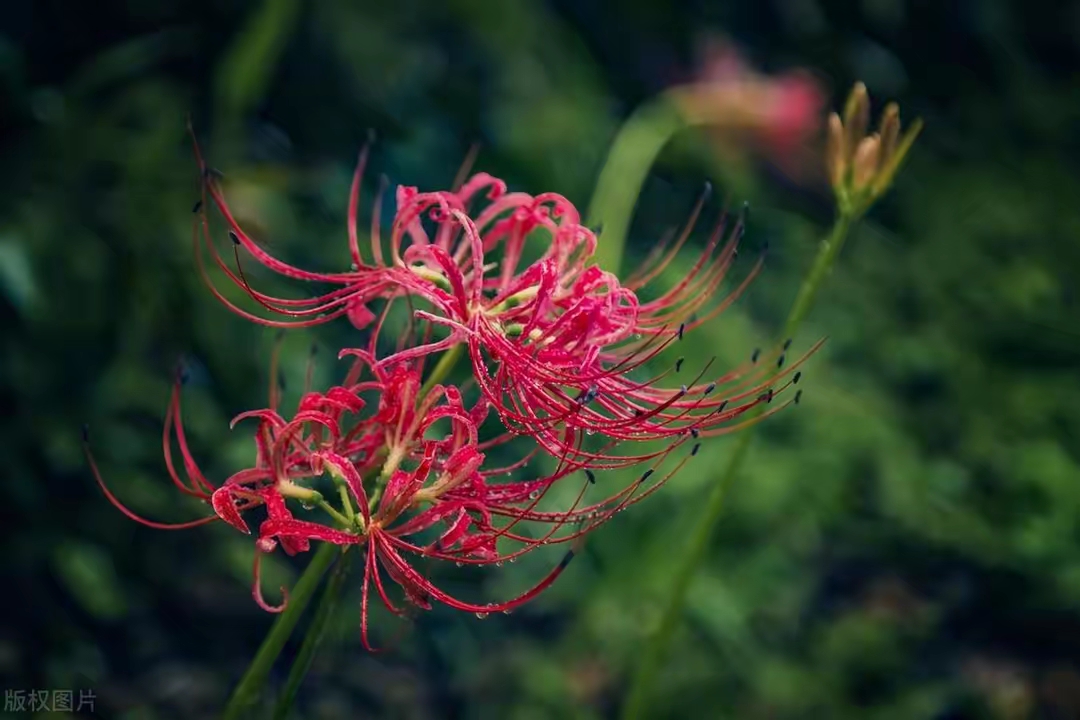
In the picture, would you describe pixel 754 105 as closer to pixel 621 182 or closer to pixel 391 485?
pixel 621 182

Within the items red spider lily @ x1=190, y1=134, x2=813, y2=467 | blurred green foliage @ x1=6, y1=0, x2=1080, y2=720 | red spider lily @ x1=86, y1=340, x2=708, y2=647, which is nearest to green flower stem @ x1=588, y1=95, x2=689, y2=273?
blurred green foliage @ x1=6, y1=0, x2=1080, y2=720

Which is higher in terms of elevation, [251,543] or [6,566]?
[251,543]

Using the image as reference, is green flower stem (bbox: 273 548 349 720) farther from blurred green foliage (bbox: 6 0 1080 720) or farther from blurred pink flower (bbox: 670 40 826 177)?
blurred pink flower (bbox: 670 40 826 177)

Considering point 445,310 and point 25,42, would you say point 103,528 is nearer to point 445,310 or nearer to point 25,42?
point 25,42

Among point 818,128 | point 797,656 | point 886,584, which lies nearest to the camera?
point 797,656

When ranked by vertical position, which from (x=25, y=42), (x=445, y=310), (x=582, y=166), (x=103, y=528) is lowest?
(x=103, y=528)

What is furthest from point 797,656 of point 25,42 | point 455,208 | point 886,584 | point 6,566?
point 25,42

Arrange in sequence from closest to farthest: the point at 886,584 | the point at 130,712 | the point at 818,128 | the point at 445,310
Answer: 1. the point at 445,310
2. the point at 130,712
3. the point at 886,584
4. the point at 818,128
